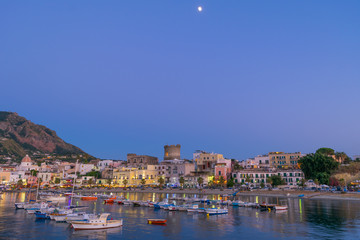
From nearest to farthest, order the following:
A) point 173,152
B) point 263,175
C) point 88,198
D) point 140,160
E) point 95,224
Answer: point 95,224, point 88,198, point 263,175, point 140,160, point 173,152

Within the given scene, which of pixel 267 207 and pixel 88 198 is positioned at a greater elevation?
pixel 267 207

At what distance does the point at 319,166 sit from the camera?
3349 inches

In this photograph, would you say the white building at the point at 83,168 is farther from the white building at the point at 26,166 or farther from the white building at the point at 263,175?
the white building at the point at 263,175

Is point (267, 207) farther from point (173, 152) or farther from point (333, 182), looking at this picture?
point (173, 152)

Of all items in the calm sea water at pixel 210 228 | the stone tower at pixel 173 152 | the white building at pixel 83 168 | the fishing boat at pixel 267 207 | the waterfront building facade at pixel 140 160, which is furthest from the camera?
the stone tower at pixel 173 152

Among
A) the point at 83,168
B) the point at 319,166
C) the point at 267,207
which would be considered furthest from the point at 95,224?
the point at 83,168

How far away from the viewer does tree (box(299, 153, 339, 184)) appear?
273 feet

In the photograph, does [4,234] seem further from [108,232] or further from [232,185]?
[232,185]

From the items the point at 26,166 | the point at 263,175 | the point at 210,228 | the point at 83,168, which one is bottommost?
the point at 210,228

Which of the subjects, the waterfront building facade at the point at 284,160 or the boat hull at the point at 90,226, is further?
the waterfront building facade at the point at 284,160

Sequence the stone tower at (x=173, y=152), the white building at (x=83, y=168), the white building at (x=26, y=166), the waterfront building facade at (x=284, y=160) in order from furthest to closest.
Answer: the stone tower at (x=173, y=152) → the white building at (x=26, y=166) → the white building at (x=83, y=168) → the waterfront building facade at (x=284, y=160)

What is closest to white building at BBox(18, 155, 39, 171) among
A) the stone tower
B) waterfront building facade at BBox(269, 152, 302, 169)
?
the stone tower

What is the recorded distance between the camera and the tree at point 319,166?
3278 inches

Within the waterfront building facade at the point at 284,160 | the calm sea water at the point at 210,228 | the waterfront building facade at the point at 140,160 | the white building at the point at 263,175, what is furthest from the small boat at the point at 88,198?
the waterfront building facade at the point at 284,160
